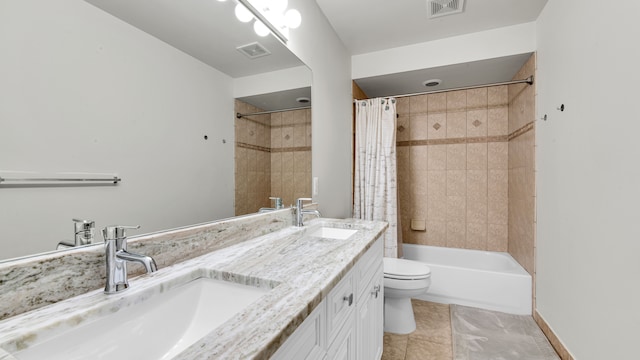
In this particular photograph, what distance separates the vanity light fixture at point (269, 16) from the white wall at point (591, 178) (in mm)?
1546

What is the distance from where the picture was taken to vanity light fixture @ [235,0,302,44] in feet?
4.41

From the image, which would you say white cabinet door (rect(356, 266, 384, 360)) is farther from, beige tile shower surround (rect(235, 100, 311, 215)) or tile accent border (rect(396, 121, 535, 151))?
tile accent border (rect(396, 121, 535, 151))

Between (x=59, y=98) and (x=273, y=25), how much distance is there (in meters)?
1.14

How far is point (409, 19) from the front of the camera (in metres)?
2.18

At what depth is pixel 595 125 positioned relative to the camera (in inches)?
54.0

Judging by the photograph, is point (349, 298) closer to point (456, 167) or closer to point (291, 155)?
point (291, 155)

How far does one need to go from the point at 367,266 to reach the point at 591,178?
1218 millimetres

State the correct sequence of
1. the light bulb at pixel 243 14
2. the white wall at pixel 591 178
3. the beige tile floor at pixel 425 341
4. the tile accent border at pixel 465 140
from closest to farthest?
the white wall at pixel 591 178 → the light bulb at pixel 243 14 → the beige tile floor at pixel 425 341 → the tile accent border at pixel 465 140

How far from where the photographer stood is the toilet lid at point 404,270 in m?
2.05

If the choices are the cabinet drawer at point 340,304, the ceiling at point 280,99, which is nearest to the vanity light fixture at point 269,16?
the ceiling at point 280,99

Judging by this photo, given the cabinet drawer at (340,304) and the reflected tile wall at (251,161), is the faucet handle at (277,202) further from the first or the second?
the cabinet drawer at (340,304)

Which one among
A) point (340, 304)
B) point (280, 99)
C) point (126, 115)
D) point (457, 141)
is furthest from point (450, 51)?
point (126, 115)

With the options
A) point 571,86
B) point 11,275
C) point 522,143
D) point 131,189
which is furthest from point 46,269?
point 522,143

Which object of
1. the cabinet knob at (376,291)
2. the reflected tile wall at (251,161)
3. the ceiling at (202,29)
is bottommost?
the cabinet knob at (376,291)
